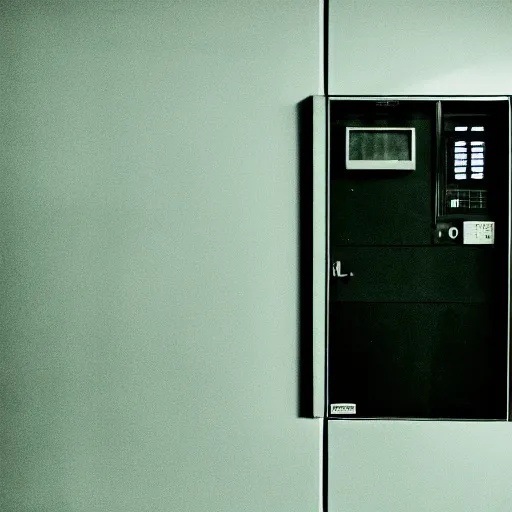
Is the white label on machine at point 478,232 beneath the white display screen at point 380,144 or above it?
beneath

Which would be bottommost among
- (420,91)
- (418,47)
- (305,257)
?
(305,257)

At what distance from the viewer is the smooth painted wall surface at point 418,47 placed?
5.34 ft

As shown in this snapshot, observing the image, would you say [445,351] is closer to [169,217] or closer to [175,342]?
[175,342]

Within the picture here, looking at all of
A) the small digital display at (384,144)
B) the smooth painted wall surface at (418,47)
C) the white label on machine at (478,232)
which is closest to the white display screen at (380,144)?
the small digital display at (384,144)

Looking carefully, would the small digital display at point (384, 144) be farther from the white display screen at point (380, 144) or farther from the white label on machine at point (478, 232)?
the white label on machine at point (478, 232)

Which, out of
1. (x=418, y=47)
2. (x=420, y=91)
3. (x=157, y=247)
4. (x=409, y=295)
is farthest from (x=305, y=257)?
(x=418, y=47)

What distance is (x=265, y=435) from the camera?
1.67 metres

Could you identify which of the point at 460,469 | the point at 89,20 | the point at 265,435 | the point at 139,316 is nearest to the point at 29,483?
the point at 139,316

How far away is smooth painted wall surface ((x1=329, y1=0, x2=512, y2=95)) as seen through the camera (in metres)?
1.63

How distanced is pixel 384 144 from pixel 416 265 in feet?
1.29

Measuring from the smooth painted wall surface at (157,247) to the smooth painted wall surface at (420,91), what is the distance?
0.12 m

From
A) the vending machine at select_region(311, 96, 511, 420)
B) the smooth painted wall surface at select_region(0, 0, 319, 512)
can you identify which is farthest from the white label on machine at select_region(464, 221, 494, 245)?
the smooth painted wall surface at select_region(0, 0, 319, 512)

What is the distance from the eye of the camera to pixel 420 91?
163 cm

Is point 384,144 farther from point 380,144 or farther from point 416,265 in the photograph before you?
point 416,265
